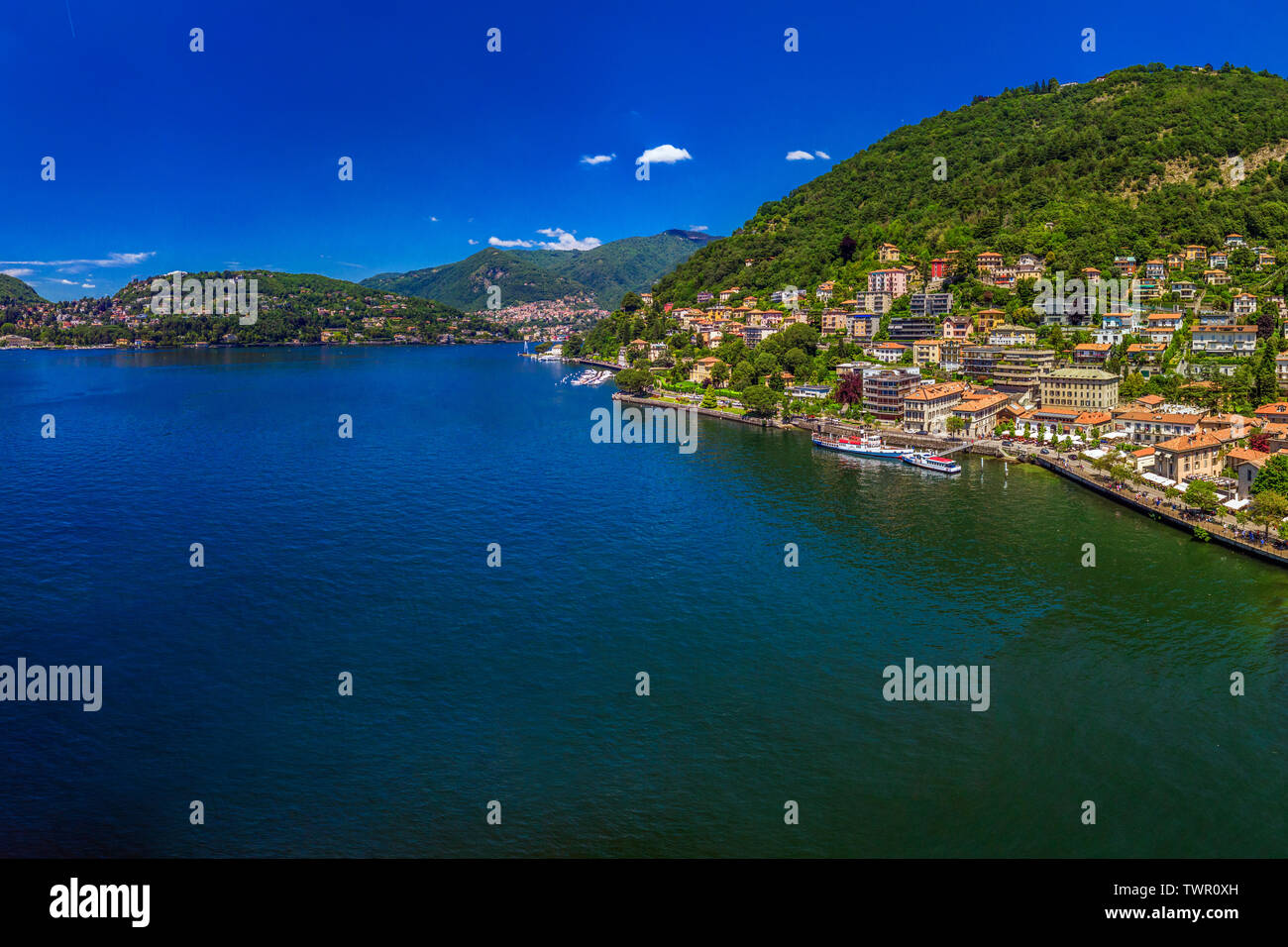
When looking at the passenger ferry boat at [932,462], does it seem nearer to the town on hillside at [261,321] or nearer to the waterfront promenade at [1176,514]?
the waterfront promenade at [1176,514]

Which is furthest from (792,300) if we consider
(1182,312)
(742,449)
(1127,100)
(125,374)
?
(125,374)

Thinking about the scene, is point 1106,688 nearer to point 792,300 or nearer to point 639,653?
point 639,653

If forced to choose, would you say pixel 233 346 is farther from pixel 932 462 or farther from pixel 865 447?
pixel 932 462

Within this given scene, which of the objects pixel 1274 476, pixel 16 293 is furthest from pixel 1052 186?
pixel 16 293

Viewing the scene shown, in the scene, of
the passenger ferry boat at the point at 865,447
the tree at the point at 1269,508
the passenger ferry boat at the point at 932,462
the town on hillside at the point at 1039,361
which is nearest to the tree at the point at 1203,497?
the town on hillside at the point at 1039,361

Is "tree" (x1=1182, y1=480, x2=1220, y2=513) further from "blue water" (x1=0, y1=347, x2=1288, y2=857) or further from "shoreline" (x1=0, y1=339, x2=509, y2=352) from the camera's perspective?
"shoreline" (x1=0, y1=339, x2=509, y2=352)

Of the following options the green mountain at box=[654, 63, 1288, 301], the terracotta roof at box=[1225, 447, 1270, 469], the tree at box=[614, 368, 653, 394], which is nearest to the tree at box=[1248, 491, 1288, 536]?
the terracotta roof at box=[1225, 447, 1270, 469]

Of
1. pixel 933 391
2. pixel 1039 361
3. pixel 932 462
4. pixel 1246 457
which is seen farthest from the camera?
pixel 1039 361
